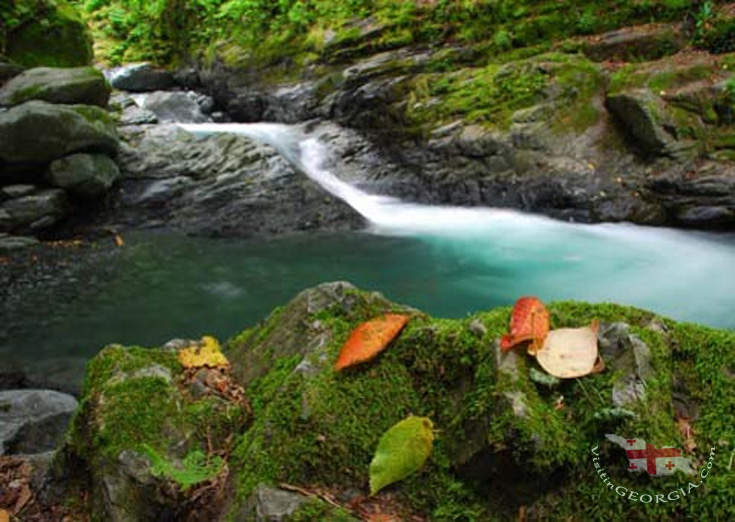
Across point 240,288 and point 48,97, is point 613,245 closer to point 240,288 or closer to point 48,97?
point 240,288

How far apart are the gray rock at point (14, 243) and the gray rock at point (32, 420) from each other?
198 inches

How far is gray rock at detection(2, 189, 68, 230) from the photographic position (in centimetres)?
881

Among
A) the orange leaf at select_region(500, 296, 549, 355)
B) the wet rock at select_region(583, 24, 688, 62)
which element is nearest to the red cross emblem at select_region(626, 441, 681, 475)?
the orange leaf at select_region(500, 296, 549, 355)

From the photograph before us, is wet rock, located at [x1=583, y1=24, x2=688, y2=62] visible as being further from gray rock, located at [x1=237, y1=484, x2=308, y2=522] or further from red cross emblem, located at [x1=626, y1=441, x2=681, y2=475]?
gray rock, located at [x1=237, y1=484, x2=308, y2=522]

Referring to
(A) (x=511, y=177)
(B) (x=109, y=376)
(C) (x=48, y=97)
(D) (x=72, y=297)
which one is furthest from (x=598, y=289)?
(C) (x=48, y=97)

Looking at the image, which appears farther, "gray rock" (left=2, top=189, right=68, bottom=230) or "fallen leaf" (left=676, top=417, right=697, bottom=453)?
"gray rock" (left=2, top=189, right=68, bottom=230)

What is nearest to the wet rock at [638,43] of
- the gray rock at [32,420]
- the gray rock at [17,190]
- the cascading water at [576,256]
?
the cascading water at [576,256]

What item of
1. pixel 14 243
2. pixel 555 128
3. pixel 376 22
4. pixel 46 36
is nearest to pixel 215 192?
pixel 14 243

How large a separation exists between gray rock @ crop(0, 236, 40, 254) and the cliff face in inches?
285

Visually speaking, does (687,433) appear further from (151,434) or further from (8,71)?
(8,71)

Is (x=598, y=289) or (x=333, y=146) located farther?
(x=333, y=146)

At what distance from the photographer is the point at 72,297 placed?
750cm

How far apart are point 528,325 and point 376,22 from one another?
1371cm

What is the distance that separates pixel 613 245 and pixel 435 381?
7454mm
